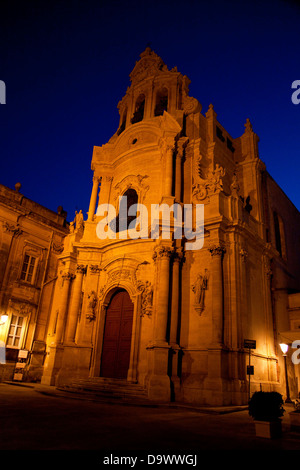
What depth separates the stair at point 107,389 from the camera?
538 inches

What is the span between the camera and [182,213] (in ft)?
58.3

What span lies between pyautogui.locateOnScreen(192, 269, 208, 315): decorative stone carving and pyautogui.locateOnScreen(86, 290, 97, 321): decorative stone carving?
5.83m

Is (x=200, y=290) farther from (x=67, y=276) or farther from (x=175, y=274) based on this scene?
(x=67, y=276)

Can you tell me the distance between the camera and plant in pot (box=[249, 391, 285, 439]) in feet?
24.0

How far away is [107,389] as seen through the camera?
48.4ft

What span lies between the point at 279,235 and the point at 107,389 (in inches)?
626

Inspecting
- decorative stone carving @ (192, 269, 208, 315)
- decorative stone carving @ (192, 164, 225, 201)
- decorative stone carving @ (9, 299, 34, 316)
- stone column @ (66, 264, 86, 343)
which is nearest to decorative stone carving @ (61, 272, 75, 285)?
stone column @ (66, 264, 86, 343)

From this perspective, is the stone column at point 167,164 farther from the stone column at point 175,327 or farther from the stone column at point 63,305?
the stone column at point 63,305

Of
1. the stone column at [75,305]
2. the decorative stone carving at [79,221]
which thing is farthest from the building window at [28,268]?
the stone column at [75,305]

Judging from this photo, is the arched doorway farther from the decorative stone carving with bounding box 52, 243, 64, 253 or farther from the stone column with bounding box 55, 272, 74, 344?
the decorative stone carving with bounding box 52, 243, 64, 253

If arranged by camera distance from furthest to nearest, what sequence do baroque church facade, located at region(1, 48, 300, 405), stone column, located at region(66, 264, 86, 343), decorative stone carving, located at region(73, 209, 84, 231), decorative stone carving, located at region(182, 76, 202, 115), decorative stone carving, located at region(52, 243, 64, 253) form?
decorative stone carving, located at region(52, 243, 64, 253), decorative stone carving, located at region(73, 209, 84, 231), decorative stone carving, located at region(182, 76, 202, 115), stone column, located at region(66, 264, 86, 343), baroque church facade, located at region(1, 48, 300, 405)

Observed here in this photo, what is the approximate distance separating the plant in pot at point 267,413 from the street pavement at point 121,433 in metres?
0.18

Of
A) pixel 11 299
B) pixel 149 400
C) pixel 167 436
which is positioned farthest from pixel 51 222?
pixel 167 436

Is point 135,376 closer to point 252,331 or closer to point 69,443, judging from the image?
point 252,331
